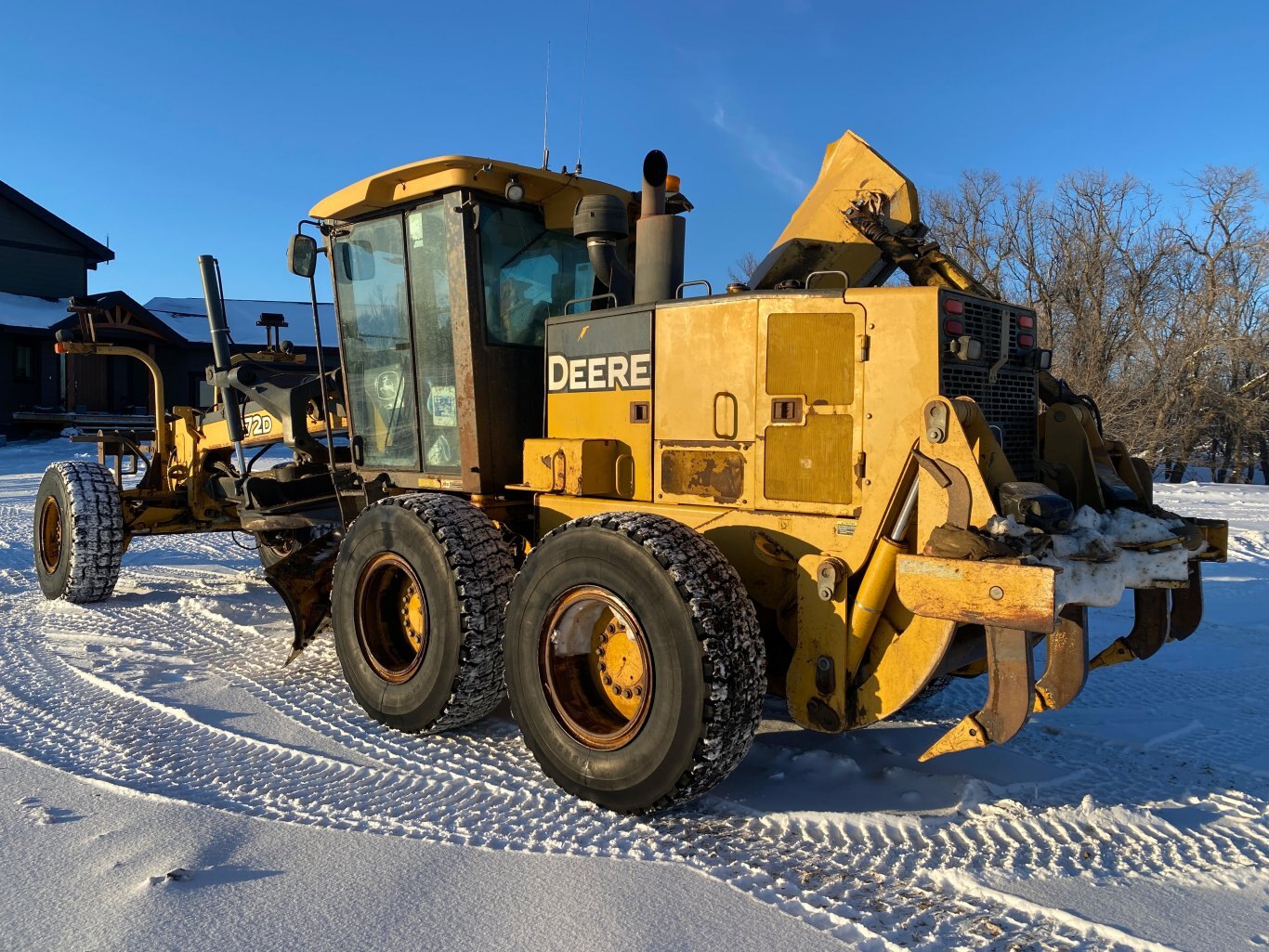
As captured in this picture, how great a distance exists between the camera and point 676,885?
2.92 meters

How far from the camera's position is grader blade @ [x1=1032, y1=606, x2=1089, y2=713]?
11.2 ft

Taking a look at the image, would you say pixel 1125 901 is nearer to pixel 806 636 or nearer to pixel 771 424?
pixel 806 636

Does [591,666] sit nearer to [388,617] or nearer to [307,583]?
[388,617]

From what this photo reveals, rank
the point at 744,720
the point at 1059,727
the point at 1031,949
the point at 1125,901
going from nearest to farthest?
the point at 1031,949, the point at 1125,901, the point at 744,720, the point at 1059,727

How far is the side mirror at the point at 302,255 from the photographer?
17.5 feet

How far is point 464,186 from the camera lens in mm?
4684

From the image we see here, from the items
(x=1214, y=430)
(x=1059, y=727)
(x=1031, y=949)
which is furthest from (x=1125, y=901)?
(x=1214, y=430)

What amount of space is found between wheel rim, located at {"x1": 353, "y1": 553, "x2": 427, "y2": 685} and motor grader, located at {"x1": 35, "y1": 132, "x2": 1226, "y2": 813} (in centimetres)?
2

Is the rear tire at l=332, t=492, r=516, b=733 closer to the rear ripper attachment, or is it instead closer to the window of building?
the rear ripper attachment

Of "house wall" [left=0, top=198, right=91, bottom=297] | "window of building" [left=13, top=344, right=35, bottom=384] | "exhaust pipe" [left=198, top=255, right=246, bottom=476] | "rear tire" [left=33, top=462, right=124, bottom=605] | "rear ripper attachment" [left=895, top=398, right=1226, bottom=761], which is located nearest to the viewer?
"rear ripper attachment" [left=895, top=398, right=1226, bottom=761]

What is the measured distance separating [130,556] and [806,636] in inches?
359

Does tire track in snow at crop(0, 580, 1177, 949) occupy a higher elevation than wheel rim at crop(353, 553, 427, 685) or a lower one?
lower

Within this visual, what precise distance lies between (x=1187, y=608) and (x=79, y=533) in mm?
7890

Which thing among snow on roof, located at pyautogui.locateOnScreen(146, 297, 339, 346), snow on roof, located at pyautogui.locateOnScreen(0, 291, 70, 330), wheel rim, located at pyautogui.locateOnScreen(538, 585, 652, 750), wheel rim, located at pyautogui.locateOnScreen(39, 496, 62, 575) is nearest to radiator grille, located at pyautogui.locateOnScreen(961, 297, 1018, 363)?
wheel rim, located at pyautogui.locateOnScreen(538, 585, 652, 750)
